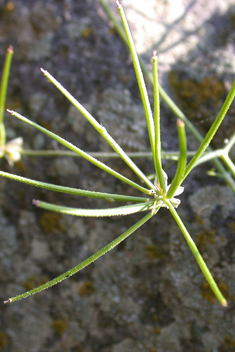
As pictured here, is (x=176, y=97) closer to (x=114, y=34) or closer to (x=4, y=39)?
(x=114, y=34)

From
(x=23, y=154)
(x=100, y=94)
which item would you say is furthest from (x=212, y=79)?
(x=23, y=154)

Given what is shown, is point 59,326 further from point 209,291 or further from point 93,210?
point 93,210

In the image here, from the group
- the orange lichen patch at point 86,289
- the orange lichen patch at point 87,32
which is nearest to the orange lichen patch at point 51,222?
the orange lichen patch at point 86,289

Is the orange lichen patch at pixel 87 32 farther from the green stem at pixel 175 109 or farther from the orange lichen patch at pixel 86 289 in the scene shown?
the orange lichen patch at pixel 86 289

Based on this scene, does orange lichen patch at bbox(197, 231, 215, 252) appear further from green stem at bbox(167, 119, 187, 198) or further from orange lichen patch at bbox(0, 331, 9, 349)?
orange lichen patch at bbox(0, 331, 9, 349)

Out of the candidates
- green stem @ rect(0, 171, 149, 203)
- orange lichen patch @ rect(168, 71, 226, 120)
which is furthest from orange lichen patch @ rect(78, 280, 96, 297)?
orange lichen patch @ rect(168, 71, 226, 120)

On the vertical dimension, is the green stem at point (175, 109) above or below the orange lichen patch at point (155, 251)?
above

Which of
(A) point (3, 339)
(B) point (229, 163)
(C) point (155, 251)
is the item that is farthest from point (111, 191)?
(A) point (3, 339)
